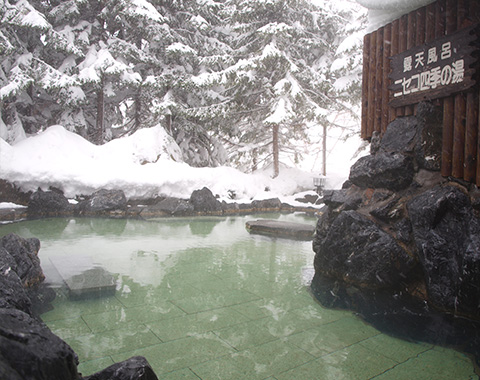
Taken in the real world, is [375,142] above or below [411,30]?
below

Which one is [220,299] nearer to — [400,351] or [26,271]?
[400,351]

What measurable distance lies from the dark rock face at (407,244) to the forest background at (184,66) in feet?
33.4

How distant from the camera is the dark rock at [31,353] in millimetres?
1523

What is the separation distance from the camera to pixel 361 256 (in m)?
4.74

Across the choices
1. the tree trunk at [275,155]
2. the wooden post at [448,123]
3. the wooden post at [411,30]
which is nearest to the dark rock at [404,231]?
the wooden post at [448,123]

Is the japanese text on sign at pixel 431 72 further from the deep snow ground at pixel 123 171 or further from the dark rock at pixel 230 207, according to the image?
the deep snow ground at pixel 123 171

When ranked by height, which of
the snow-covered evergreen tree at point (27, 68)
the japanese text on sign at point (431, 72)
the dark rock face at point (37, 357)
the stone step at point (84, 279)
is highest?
the snow-covered evergreen tree at point (27, 68)

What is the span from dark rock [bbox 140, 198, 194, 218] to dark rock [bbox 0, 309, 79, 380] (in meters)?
10.3

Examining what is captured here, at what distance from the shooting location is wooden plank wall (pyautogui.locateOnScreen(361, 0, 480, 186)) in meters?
4.10

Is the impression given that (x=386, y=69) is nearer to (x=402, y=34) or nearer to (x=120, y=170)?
(x=402, y=34)

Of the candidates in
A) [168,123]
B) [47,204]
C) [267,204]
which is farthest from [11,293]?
[168,123]

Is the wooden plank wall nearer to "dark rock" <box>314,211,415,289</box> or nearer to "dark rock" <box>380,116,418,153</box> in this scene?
"dark rock" <box>380,116,418,153</box>

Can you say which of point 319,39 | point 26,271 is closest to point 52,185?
point 26,271

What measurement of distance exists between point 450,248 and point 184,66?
15.7 meters
